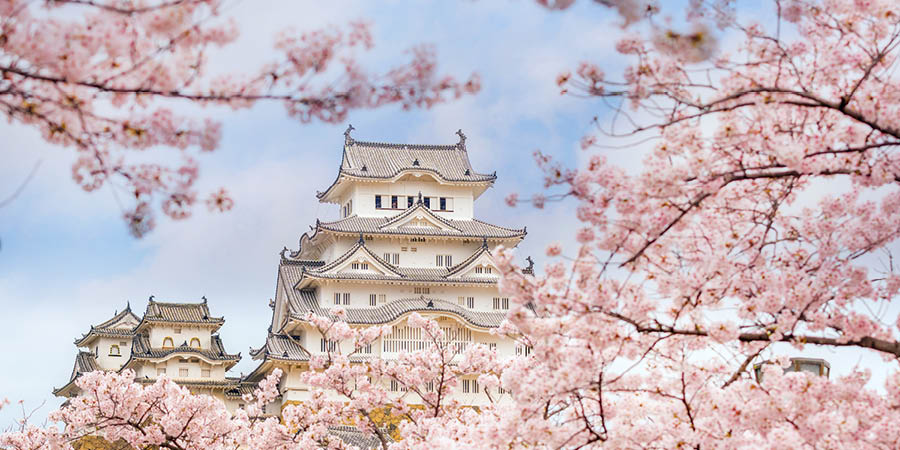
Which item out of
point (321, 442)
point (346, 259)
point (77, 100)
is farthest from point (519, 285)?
point (346, 259)

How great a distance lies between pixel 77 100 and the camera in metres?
6.23

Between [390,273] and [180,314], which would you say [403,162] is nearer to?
[390,273]

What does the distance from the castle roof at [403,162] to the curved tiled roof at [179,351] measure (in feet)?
30.2

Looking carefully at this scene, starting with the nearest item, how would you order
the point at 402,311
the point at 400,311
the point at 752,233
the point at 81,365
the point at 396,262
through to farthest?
the point at 752,233, the point at 402,311, the point at 400,311, the point at 396,262, the point at 81,365

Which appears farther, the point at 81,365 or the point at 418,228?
the point at 81,365

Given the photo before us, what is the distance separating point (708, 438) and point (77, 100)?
710cm

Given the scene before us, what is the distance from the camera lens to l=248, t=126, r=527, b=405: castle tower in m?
45.4

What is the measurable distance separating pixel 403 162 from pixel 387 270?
6.22 m

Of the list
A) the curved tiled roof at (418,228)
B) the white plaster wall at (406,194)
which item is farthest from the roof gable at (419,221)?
the white plaster wall at (406,194)

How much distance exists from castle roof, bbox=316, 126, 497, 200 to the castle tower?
5 cm

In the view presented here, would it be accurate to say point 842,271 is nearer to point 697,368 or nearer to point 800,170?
point 800,170

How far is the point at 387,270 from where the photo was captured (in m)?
46.7

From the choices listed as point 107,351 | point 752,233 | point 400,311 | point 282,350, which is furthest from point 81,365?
point 752,233

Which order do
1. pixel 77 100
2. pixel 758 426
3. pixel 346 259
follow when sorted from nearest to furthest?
1. pixel 77 100
2. pixel 758 426
3. pixel 346 259
